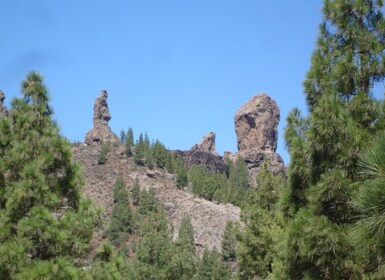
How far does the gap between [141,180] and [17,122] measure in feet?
366

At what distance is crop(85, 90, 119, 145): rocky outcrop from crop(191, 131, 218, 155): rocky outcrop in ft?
115

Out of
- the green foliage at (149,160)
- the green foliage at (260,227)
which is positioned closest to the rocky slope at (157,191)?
the green foliage at (149,160)

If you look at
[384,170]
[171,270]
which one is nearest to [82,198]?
[384,170]

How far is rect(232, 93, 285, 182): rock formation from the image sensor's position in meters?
165

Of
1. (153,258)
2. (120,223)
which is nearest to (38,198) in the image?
(153,258)

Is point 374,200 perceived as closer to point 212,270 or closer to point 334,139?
point 334,139

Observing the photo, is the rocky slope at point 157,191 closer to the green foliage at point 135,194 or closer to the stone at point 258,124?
the green foliage at point 135,194

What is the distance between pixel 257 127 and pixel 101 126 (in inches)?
2199

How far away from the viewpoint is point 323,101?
8375 mm

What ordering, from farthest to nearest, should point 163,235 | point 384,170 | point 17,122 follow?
point 163,235 < point 17,122 < point 384,170

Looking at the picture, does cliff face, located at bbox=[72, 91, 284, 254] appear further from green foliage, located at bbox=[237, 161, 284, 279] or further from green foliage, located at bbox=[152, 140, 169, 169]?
green foliage, located at bbox=[237, 161, 284, 279]

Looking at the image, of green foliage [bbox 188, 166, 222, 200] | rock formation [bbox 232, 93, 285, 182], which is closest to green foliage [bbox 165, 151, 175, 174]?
green foliage [bbox 188, 166, 222, 200]

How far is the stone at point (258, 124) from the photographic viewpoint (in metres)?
165

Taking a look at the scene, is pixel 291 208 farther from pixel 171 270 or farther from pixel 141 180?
pixel 141 180
